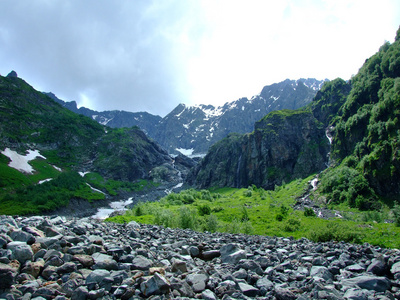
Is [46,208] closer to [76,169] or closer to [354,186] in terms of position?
[76,169]

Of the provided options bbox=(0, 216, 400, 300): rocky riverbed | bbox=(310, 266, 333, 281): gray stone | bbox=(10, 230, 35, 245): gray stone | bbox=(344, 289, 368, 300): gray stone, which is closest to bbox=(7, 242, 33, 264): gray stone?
bbox=(0, 216, 400, 300): rocky riverbed

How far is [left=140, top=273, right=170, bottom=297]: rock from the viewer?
307 inches

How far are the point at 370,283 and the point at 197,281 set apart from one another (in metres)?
7.48

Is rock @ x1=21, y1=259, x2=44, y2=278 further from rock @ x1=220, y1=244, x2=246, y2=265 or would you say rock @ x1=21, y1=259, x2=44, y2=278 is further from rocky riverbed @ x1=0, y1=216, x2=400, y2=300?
rock @ x1=220, y1=244, x2=246, y2=265

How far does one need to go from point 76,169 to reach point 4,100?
90.4 meters

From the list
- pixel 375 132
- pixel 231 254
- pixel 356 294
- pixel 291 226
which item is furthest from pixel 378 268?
pixel 375 132

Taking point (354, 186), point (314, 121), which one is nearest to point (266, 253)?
point (354, 186)

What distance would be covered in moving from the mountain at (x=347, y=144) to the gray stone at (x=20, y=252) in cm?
7940

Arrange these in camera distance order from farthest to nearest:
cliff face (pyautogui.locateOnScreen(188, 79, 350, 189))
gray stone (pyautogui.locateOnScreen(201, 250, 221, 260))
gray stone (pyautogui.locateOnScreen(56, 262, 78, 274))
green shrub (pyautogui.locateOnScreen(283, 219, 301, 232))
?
cliff face (pyautogui.locateOnScreen(188, 79, 350, 189)) → green shrub (pyautogui.locateOnScreen(283, 219, 301, 232)) → gray stone (pyautogui.locateOnScreen(201, 250, 221, 260)) → gray stone (pyautogui.locateOnScreen(56, 262, 78, 274))

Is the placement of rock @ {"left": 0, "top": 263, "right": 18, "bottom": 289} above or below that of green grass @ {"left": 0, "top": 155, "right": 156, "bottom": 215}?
below

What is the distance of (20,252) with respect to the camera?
8.76 m

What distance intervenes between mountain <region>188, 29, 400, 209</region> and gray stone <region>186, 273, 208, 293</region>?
2918 inches

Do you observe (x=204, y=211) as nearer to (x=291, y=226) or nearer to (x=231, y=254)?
(x=291, y=226)

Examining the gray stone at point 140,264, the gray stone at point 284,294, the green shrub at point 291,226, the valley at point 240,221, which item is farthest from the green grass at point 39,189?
the gray stone at point 284,294
